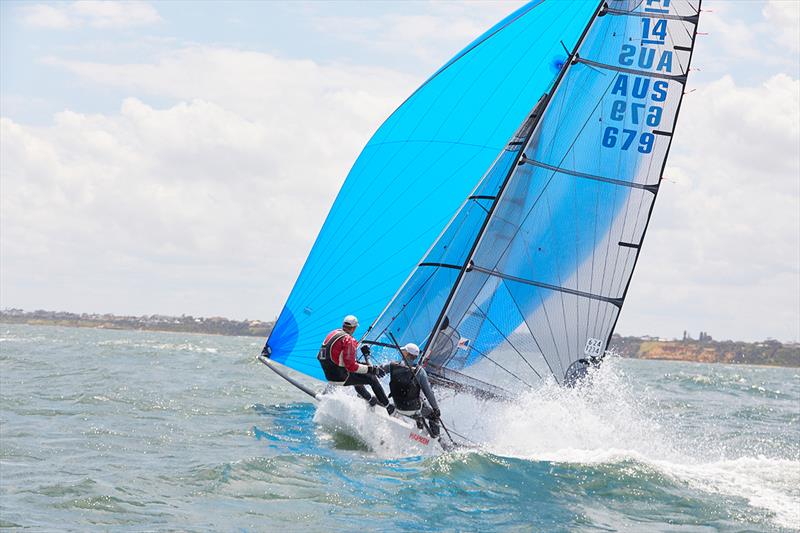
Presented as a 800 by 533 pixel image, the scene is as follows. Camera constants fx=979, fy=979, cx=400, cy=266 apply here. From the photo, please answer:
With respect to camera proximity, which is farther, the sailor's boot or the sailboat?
the sailboat

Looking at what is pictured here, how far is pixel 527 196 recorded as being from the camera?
10062mm

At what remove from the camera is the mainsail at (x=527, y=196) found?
10008 mm

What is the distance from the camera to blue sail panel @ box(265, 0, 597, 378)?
33.4 feet

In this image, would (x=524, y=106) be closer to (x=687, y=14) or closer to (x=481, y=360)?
(x=687, y=14)

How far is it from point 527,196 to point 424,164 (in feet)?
3.84

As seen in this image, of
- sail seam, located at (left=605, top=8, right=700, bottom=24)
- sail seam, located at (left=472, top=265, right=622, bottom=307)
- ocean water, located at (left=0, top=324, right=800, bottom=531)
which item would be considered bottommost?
ocean water, located at (left=0, top=324, right=800, bottom=531)

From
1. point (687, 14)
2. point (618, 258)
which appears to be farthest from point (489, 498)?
point (687, 14)

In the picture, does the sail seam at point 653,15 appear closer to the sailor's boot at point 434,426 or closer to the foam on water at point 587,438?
the foam on water at point 587,438

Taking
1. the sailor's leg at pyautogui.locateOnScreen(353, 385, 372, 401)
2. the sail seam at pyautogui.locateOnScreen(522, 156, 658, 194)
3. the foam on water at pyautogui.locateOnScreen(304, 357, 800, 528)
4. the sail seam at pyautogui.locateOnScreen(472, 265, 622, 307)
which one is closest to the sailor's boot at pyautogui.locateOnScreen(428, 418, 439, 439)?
the foam on water at pyautogui.locateOnScreen(304, 357, 800, 528)

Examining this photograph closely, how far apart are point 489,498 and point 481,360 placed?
2914 mm

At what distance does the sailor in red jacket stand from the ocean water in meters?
0.63

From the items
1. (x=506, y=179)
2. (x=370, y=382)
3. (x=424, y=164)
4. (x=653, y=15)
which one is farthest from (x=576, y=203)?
(x=370, y=382)

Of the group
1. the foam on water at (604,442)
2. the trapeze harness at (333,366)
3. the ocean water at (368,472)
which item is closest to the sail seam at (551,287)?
the foam on water at (604,442)

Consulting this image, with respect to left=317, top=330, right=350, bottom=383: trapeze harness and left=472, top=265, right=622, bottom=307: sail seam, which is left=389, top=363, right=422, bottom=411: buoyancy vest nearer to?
left=317, top=330, right=350, bottom=383: trapeze harness
